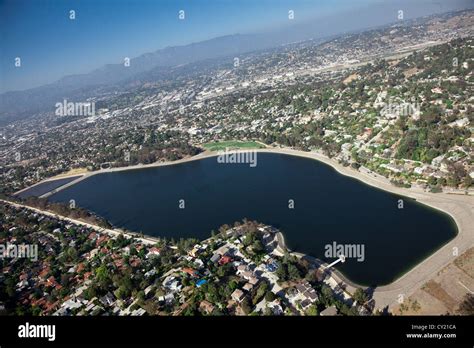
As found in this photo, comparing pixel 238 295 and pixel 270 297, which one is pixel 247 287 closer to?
pixel 238 295

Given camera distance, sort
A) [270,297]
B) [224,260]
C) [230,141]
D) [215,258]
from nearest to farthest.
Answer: [270,297] → [224,260] → [215,258] → [230,141]

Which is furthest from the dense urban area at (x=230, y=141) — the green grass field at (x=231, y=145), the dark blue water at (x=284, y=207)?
the dark blue water at (x=284, y=207)

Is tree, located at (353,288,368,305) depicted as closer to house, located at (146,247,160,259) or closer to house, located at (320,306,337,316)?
house, located at (320,306,337,316)

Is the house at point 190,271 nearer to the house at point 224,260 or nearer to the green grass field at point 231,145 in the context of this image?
the house at point 224,260

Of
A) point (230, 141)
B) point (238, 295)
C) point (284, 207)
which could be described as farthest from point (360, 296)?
point (230, 141)

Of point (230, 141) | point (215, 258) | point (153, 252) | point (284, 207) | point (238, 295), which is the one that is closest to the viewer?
point (238, 295)

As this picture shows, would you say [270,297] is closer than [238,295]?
Yes

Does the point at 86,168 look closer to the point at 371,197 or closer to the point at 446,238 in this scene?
the point at 371,197

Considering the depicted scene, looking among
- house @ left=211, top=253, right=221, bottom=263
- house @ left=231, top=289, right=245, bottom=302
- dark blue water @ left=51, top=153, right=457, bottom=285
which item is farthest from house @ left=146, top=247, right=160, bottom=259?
house @ left=231, top=289, right=245, bottom=302
